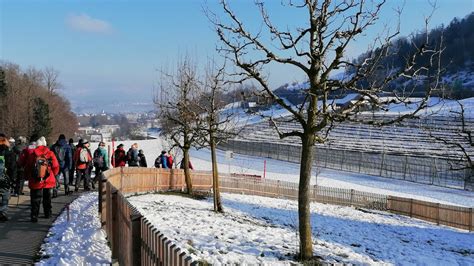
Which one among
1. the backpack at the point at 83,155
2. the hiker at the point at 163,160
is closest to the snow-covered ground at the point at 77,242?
the backpack at the point at 83,155

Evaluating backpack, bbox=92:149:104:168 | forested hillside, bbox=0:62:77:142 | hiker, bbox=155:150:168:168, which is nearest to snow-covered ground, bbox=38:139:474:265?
backpack, bbox=92:149:104:168

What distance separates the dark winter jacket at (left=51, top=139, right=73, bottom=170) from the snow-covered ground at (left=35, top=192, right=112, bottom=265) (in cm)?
485

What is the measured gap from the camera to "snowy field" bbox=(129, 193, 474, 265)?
10.7 m

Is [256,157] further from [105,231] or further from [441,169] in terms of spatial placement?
[105,231]

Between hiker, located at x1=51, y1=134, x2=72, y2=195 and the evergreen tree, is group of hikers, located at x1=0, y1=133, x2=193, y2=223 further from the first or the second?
the evergreen tree

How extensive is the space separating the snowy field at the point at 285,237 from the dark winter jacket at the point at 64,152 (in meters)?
2.81

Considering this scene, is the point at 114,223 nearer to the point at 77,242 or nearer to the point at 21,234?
the point at 77,242

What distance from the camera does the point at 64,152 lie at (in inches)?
651

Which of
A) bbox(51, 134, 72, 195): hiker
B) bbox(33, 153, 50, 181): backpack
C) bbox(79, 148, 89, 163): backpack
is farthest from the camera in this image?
bbox(79, 148, 89, 163): backpack

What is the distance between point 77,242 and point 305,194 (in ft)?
16.0

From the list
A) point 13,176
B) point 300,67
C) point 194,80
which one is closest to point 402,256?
point 300,67

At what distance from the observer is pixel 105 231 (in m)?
9.59

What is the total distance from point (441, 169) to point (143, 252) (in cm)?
4789

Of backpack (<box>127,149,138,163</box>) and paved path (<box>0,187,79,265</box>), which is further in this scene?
backpack (<box>127,149,138,163</box>)
